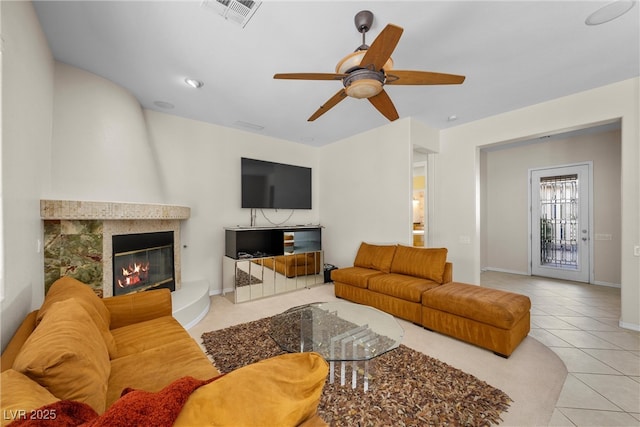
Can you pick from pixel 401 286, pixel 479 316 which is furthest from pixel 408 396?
pixel 401 286

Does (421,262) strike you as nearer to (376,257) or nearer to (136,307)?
(376,257)

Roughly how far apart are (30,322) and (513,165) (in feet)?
25.3

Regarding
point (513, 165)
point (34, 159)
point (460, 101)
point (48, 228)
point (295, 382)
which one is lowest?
point (295, 382)

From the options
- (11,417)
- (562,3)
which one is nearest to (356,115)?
(562,3)

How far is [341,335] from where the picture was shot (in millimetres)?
2215

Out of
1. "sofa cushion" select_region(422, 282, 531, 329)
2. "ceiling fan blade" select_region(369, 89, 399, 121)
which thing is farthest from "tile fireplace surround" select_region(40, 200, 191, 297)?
"sofa cushion" select_region(422, 282, 531, 329)

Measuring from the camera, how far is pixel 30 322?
1429mm

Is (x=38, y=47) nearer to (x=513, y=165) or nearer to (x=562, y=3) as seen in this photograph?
(x=562, y=3)

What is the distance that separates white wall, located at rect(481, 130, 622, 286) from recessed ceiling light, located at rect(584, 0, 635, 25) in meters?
4.05

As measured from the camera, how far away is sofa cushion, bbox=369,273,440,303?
308 cm

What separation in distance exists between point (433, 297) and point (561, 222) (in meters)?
4.56

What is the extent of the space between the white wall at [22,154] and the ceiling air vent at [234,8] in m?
1.15

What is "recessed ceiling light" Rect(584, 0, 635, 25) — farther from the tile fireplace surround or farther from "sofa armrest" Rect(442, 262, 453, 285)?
the tile fireplace surround

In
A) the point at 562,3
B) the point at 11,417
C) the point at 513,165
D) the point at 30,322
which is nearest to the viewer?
the point at 11,417
